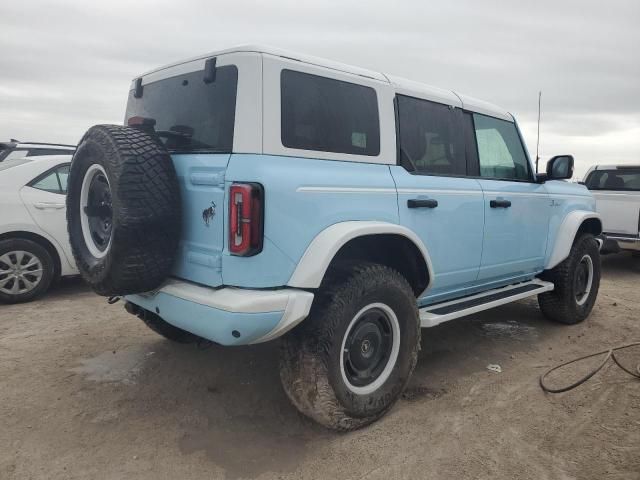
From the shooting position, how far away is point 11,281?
5.29 m

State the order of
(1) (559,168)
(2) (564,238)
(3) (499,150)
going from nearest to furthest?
(3) (499,150)
(1) (559,168)
(2) (564,238)

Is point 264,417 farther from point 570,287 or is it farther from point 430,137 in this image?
point 570,287

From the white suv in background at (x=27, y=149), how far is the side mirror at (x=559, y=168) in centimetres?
572

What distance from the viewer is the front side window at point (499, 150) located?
4074 millimetres

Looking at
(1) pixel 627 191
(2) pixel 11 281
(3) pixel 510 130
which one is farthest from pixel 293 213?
(1) pixel 627 191

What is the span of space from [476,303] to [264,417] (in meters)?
1.81

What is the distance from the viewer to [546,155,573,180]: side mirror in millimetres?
4406

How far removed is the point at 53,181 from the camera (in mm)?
5590

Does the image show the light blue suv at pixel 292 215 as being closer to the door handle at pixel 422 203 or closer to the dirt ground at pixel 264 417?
the door handle at pixel 422 203

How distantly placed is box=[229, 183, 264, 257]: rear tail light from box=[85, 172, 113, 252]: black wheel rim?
933 millimetres

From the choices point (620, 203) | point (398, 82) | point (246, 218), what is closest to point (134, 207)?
point (246, 218)

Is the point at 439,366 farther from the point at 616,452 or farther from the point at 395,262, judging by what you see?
the point at 616,452

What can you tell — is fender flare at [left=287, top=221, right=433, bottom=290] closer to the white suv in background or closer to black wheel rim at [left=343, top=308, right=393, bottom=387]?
black wheel rim at [left=343, top=308, right=393, bottom=387]

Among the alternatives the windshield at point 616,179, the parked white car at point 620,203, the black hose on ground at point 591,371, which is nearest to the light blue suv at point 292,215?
the black hose on ground at point 591,371
